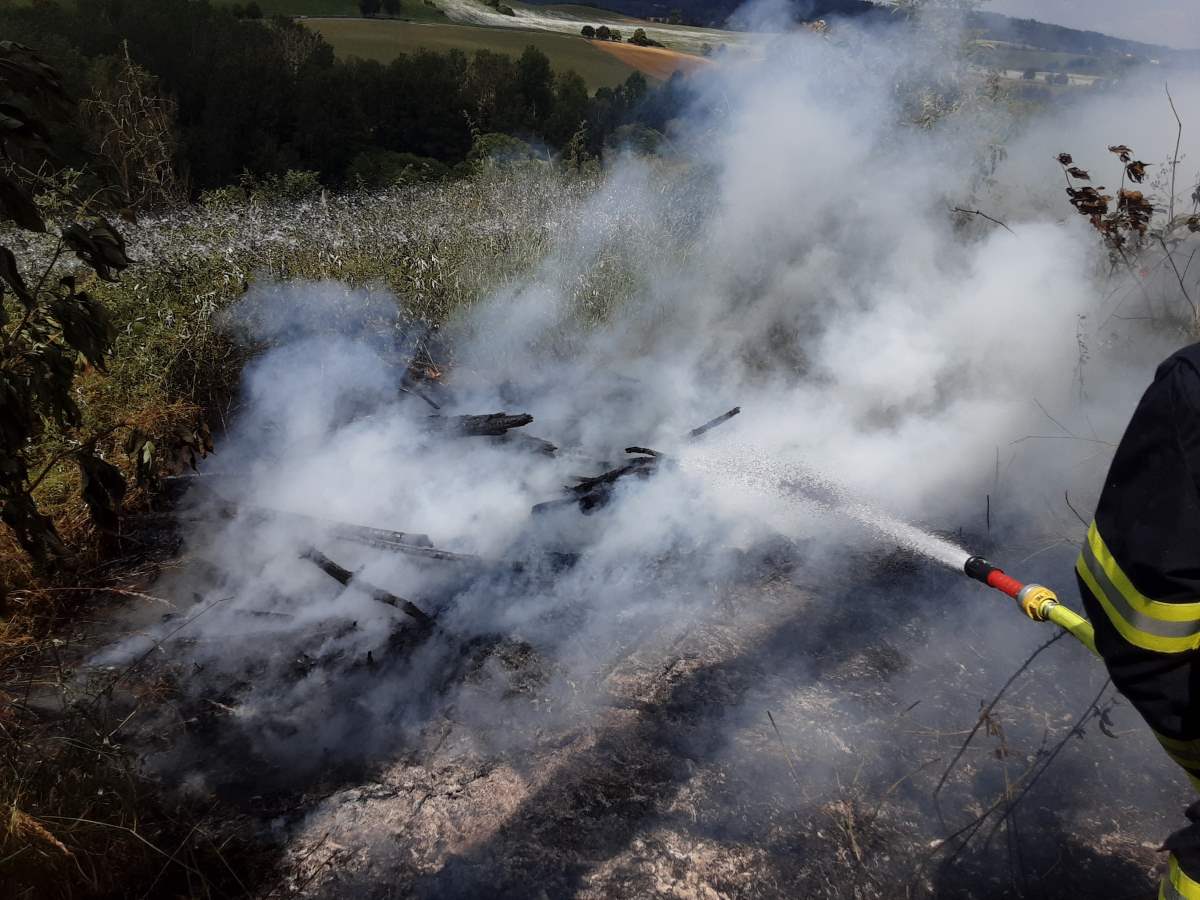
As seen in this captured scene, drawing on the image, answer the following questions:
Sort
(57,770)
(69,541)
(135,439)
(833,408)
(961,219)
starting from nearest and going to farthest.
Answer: (57,770) → (135,439) → (69,541) → (833,408) → (961,219)

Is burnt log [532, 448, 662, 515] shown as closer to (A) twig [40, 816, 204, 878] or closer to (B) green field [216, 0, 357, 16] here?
(A) twig [40, 816, 204, 878]

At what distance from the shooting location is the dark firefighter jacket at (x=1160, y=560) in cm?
124

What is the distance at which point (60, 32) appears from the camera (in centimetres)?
1562

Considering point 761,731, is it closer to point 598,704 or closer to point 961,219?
point 598,704

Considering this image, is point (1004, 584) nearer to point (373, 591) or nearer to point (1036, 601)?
point (1036, 601)

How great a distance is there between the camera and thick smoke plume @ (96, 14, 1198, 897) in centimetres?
293

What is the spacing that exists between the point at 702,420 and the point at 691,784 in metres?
3.08

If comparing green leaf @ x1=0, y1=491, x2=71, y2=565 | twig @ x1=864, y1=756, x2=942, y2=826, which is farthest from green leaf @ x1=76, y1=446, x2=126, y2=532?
twig @ x1=864, y1=756, x2=942, y2=826

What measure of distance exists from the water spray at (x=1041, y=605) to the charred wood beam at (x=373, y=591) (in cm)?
216

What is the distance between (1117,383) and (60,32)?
20799 mm

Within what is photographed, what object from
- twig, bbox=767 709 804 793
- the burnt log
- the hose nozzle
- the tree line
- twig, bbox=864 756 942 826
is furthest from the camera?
the tree line

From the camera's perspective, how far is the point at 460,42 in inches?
1019

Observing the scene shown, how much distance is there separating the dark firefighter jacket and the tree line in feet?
35.3

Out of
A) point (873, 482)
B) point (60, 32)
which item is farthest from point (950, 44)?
point (60, 32)
